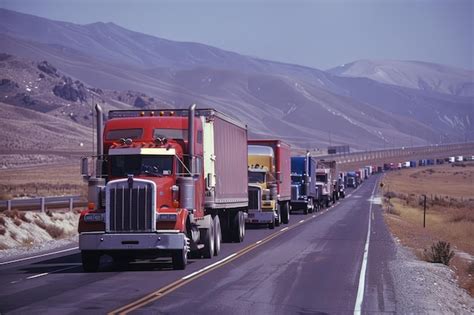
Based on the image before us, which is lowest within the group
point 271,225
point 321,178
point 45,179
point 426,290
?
point 426,290

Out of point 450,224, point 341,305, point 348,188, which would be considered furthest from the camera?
point 348,188

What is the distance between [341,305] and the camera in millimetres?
16703

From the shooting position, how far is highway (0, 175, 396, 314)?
16250 millimetres

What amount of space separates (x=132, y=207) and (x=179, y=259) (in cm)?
179

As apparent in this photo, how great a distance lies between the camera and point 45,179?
10162cm

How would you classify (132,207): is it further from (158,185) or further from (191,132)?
(191,132)

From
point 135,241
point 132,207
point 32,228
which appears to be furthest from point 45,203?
point 135,241

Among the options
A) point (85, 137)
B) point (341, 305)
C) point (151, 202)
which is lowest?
point (341, 305)

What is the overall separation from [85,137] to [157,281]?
148 m

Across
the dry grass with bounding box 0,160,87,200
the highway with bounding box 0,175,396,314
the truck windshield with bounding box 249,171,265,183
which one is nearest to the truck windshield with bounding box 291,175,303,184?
the truck windshield with bounding box 249,171,265,183

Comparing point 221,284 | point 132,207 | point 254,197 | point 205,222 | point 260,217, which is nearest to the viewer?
point 221,284

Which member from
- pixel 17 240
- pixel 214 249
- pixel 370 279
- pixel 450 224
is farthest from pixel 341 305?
pixel 450 224

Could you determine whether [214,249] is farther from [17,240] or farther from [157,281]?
[17,240]

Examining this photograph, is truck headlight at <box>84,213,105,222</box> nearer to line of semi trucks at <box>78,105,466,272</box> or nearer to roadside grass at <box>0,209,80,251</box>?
line of semi trucks at <box>78,105,466,272</box>
